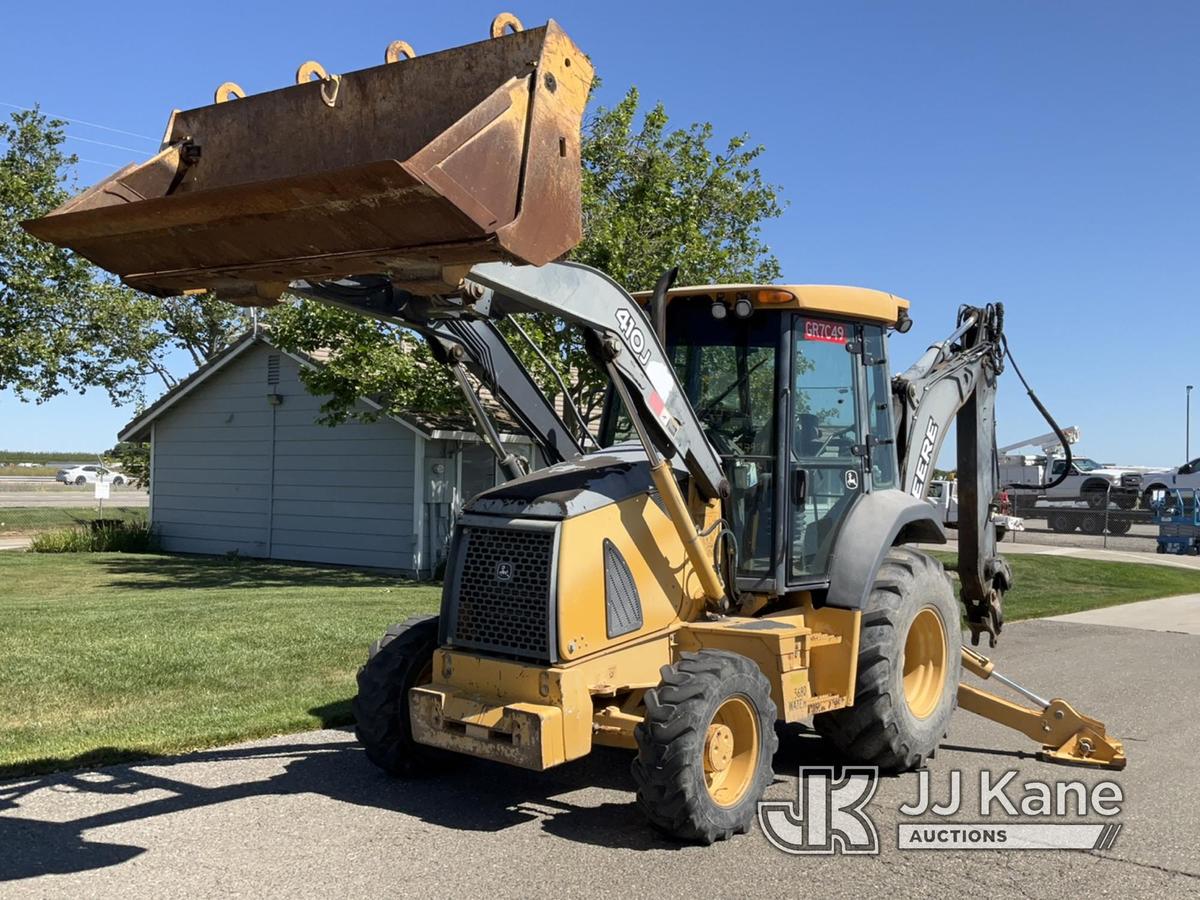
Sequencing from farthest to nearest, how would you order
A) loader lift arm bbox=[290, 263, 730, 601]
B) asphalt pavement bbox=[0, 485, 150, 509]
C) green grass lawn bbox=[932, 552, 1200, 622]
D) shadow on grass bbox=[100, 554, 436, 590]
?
asphalt pavement bbox=[0, 485, 150, 509], shadow on grass bbox=[100, 554, 436, 590], green grass lawn bbox=[932, 552, 1200, 622], loader lift arm bbox=[290, 263, 730, 601]

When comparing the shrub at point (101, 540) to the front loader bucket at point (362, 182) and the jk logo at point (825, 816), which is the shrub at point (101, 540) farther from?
the front loader bucket at point (362, 182)

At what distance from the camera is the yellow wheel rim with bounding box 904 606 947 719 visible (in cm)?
735

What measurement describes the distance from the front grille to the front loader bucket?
1.64 meters

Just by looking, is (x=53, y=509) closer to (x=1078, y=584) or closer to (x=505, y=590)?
(x=1078, y=584)

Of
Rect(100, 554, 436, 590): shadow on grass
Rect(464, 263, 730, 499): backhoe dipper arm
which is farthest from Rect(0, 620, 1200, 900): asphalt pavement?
Rect(100, 554, 436, 590): shadow on grass

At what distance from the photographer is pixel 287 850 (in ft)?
17.7

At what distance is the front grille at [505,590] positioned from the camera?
5.75 meters

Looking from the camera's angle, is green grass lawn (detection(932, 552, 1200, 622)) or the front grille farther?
green grass lawn (detection(932, 552, 1200, 622))

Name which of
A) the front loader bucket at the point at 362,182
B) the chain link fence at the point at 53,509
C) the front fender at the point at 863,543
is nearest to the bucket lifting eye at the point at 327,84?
the front loader bucket at the point at 362,182

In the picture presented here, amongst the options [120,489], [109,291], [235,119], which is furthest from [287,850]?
[120,489]

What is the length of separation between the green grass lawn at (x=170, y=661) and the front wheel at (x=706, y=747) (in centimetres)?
324

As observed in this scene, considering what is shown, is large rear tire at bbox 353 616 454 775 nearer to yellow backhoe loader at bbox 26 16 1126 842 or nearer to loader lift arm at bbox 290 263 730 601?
yellow backhoe loader at bbox 26 16 1126 842

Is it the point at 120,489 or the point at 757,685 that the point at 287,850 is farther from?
the point at 120,489

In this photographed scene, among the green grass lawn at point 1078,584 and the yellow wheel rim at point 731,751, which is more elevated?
the yellow wheel rim at point 731,751
